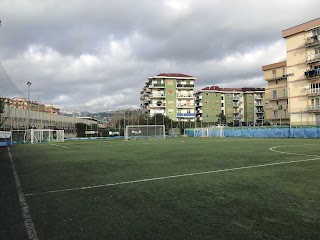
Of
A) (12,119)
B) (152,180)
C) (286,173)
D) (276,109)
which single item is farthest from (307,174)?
(276,109)

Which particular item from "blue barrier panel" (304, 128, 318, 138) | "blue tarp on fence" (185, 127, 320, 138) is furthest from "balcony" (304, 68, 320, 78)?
"blue barrier panel" (304, 128, 318, 138)

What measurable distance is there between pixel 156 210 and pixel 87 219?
3.75 ft

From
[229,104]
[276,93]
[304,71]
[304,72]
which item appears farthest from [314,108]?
[229,104]

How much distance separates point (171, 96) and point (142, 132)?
41.6 metres

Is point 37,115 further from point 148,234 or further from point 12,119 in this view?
point 148,234

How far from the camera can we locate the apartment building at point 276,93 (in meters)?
58.3

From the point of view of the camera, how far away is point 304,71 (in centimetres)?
4800

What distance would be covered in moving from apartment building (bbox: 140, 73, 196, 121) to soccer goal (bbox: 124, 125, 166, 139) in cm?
3658

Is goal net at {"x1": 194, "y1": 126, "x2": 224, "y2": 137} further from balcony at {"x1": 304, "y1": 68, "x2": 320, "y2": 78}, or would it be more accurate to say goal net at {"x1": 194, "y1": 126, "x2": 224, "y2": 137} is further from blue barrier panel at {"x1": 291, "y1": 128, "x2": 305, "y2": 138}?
balcony at {"x1": 304, "y1": 68, "x2": 320, "y2": 78}

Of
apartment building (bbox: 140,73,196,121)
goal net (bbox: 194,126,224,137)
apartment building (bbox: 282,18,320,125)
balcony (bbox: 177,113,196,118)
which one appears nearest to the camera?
goal net (bbox: 194,126,224,137)

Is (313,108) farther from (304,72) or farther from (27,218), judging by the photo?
(27,218)

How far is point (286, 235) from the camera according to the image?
3500 millimetres

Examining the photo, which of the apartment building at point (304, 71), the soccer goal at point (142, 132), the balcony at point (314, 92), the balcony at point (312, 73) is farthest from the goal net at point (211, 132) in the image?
the balcony at point (312, 73)

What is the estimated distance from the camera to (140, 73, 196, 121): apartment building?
277 ft
